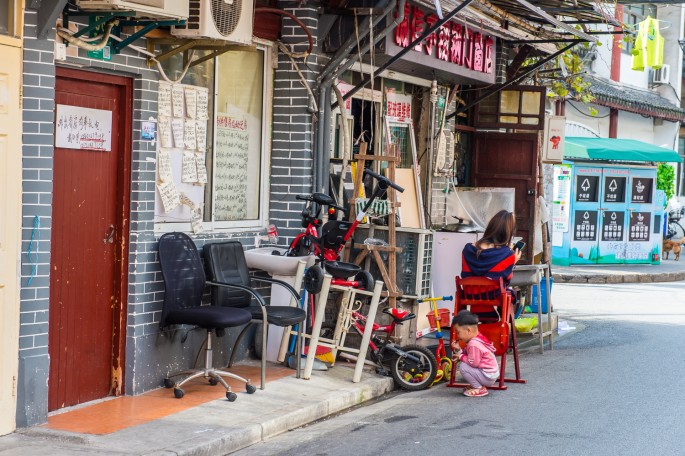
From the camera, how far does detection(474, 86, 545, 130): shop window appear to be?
15.0 m

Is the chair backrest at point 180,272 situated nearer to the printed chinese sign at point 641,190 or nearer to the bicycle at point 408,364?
the bicycle at point 408,364

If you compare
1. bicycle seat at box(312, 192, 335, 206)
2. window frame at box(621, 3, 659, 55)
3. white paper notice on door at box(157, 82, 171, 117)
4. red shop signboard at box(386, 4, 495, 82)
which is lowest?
bicycle seat at box(312, 192, 335, 206)

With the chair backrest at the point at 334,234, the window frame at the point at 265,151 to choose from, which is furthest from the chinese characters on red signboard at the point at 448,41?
the chair backrest at the point at 334,234

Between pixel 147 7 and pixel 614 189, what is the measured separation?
17.4m

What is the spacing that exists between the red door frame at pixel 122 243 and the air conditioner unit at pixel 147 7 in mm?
955

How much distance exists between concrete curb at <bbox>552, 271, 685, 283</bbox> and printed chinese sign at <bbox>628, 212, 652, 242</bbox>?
1565mm

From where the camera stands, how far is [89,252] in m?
8.30

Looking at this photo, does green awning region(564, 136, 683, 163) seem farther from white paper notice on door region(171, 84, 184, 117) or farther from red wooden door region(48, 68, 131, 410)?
red wooden door region(48, 68, 131, 410)

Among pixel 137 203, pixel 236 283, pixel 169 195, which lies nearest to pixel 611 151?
pixel 236 283

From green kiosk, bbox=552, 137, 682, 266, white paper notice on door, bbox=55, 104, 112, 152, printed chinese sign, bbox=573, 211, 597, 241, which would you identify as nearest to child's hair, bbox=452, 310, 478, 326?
white paper notice on door, bbox=55, 104, 112, 152

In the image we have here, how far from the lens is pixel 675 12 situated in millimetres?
30406

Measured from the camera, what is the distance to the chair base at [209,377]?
27.9 feet

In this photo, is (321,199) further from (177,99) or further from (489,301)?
(489,301)

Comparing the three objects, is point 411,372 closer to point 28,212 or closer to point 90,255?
point 90,255
